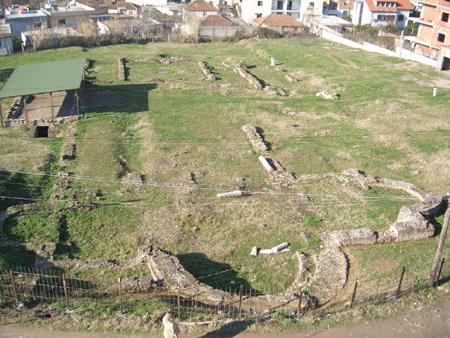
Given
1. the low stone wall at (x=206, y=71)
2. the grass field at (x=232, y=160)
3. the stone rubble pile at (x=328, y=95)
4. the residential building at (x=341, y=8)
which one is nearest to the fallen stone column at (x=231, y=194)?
the grass field at (x=232, y=160)

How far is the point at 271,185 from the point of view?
23.9 meters

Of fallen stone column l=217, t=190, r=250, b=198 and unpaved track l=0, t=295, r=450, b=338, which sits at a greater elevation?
unpaved track l=0, t=295, r=450, b=338

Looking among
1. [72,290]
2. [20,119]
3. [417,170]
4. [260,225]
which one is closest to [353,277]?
[260,225]

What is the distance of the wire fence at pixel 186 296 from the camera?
47.4 ft

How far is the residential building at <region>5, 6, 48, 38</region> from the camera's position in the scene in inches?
2343

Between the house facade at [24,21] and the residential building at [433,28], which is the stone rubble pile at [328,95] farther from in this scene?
the house facade at [24,21]

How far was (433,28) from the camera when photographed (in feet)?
172

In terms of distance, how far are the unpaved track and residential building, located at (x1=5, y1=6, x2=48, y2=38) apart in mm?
52077

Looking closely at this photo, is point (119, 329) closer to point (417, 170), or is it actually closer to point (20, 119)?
point (417, 170)

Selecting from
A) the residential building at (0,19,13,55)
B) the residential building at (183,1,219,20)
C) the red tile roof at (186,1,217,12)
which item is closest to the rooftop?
the residential building at (0,19,13,55)

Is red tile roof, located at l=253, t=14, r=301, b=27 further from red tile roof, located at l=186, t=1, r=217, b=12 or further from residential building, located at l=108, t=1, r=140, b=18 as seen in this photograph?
residential building, located at l=108, t=1, r=140, b=18

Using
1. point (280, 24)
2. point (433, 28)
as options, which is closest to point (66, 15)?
point (280, 24)

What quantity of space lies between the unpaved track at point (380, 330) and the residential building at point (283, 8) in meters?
66.8

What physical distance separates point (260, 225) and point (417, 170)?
1038 cm
